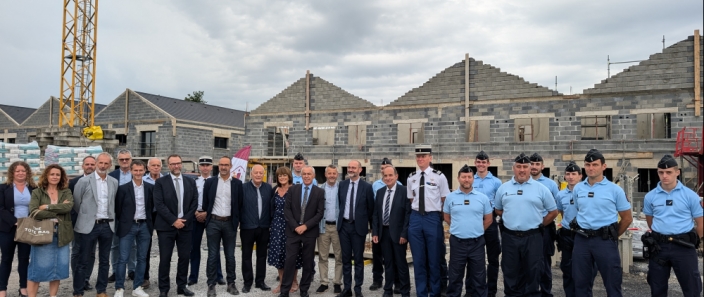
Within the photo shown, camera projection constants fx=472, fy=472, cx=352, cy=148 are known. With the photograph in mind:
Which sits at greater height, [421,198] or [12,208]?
[421,198]

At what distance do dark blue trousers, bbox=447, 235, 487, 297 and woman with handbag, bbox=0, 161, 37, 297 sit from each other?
5.86 meters

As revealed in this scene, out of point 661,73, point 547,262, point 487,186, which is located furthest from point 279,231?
point 661,73

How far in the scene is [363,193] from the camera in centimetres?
712

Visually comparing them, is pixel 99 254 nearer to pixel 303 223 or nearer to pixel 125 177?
pixel 125 177

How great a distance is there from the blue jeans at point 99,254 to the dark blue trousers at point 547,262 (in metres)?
6.08

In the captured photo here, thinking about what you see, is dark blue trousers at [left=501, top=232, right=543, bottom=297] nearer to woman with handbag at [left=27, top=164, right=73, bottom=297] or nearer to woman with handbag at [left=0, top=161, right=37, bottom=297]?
woman with handbag at [left=27, top=164, right=73, bottom=297]

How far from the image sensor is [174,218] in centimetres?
683

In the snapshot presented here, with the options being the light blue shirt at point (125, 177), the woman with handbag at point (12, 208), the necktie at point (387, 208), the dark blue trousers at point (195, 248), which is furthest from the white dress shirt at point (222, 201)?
the woman with handbag at point (12, 208)

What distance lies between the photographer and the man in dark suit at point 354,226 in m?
7.04

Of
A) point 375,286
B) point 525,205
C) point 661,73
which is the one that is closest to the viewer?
point 525,205

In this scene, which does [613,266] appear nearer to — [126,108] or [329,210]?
[329,210]

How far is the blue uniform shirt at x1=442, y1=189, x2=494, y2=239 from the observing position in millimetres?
6168

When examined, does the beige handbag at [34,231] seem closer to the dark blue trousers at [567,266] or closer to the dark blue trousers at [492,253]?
the dark blue trousers at [492,253]

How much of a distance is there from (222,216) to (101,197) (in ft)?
5.54
